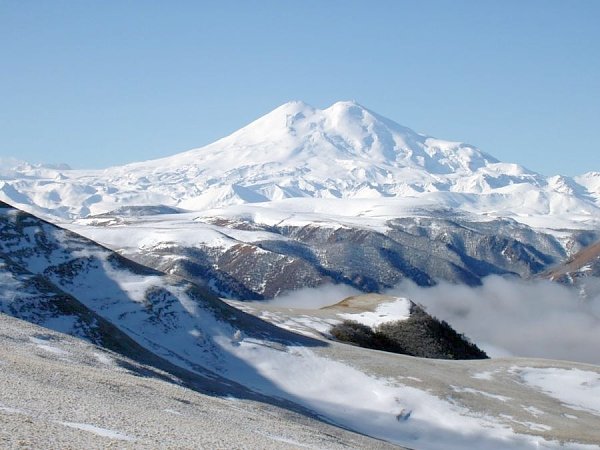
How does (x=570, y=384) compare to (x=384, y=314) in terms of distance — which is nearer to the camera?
(x=570, y=384)

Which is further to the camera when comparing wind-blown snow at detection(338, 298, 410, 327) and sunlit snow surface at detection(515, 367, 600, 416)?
wind-blown snow at detection(338, 298, 410, 327)

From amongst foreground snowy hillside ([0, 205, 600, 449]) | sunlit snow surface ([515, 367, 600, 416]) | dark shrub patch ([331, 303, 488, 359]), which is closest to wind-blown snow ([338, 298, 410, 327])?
dark shrub patch ([331, 303, 488, 359])

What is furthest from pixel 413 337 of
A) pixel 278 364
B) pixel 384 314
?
pixel 278 364

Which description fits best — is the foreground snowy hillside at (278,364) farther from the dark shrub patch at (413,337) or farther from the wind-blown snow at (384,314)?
the wind-blown snow at (384,314)

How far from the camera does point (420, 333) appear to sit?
12606 cm

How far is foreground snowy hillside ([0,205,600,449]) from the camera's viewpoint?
71.1 metres

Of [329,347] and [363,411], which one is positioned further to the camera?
[329,347]

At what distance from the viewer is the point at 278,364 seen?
83812 millimetres

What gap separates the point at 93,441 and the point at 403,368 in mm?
59405

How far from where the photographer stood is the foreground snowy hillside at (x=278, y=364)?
233 feet

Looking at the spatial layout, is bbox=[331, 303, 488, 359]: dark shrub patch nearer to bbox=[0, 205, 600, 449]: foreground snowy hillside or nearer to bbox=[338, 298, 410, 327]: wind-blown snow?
bbox=[338, 298, 410, 327]: wind-blown snow

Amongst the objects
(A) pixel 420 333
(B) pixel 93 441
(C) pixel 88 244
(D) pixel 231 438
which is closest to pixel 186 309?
(C) pixel 88 244

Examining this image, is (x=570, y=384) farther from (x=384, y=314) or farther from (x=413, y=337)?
(x=384, y=314)

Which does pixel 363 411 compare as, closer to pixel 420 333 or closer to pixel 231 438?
pixel 231 438
